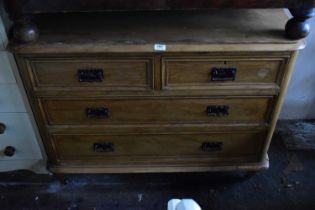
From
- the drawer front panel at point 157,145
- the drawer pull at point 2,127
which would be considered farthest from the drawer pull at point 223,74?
the drawer pull at point 2,127

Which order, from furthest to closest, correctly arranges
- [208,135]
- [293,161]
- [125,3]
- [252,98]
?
1. [293,161]
2. [208,135]
3. [252,98]
4. [125,3]

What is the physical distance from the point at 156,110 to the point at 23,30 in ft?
1.90

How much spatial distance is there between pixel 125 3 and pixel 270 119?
0.76 metres

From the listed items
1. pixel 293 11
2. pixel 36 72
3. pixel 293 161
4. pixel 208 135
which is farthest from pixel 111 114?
pixel 293 161

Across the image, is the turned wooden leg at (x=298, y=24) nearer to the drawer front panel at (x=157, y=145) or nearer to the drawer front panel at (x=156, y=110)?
the drawer front panel at (x=156, y=110)

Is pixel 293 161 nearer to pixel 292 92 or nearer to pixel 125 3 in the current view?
pixel 292 92

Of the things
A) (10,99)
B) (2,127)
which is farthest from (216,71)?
(2,127)

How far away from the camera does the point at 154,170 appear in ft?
4.94

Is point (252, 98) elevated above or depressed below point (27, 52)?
below

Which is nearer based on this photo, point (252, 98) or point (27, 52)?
point (27, 52)

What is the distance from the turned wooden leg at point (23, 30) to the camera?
104cm

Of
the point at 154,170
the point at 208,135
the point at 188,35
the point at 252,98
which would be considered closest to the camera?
the point at 188,35

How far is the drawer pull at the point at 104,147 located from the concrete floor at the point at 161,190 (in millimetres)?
273

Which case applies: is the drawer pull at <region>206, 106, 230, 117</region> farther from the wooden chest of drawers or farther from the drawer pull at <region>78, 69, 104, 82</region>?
the drawer pull at <region>78, 69, 104, 82</region>
